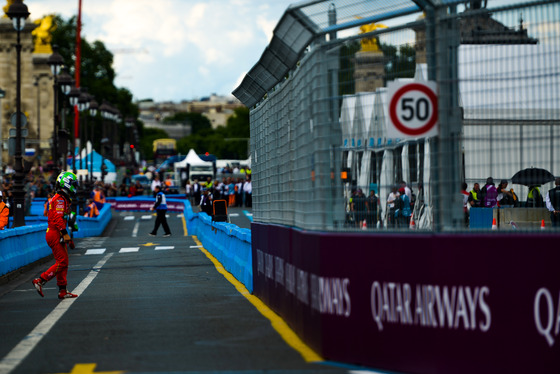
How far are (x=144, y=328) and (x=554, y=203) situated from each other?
5.20m

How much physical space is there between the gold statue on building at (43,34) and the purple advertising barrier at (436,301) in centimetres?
11754

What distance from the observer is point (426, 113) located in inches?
364

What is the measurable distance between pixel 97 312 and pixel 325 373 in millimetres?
6015

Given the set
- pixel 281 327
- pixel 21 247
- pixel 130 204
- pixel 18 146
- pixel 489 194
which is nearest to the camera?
pixel 489 194

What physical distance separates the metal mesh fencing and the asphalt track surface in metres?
1.34

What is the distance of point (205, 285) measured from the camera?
18703mm

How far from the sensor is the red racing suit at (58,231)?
17.2 metres

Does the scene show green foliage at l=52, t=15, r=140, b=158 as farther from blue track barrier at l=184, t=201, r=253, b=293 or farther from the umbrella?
the umbrella

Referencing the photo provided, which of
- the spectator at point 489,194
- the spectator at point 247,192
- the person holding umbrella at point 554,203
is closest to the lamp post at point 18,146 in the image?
the spectator at point 489,194

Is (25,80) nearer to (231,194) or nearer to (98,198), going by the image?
(231,194)

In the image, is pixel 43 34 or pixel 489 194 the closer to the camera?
pixel 489 194

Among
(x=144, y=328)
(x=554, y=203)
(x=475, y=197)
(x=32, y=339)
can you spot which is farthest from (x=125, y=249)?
(x=554, y=203)

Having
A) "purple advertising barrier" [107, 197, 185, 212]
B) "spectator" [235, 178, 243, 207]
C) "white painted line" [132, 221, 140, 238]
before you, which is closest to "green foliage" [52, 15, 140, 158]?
"purple advertising barrier" [107, 197, 185, 212]

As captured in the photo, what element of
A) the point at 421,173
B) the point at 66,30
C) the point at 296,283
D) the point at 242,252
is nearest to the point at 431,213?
the point at 421,173
